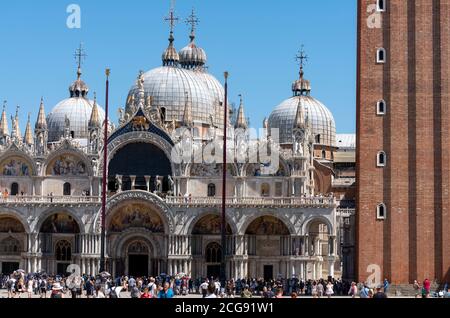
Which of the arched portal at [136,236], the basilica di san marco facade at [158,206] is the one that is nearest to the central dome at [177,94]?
the basilica di san marco facade at [158,206]

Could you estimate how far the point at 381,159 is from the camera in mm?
60312

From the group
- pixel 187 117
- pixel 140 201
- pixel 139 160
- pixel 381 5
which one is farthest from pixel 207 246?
pixel 381 5

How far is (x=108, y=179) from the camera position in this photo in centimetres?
8131

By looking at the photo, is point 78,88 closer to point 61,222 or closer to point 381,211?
point 61,222

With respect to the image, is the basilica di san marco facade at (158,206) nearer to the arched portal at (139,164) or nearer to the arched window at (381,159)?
the arched portal at (139,164)

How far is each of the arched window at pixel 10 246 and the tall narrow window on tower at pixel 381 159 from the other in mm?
32444

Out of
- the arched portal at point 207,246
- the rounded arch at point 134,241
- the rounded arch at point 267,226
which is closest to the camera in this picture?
the rounded arch at point 267,226

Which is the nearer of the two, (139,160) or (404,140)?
(404,140)

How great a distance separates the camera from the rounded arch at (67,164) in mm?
81375

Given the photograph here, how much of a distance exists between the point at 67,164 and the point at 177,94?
48.1 ft
